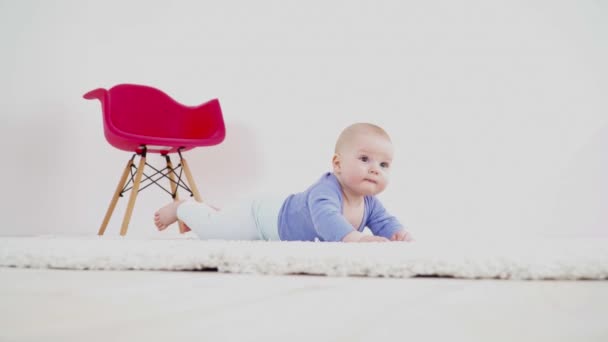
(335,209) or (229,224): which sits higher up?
(335,209)

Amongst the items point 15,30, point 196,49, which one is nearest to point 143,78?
point 196,49

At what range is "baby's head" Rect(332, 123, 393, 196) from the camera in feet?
4.11

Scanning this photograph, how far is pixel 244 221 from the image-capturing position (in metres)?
1.42

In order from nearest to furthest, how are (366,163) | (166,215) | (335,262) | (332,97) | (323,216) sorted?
1. (335,262)
2. (323,216)
3. (366,163)
4. (166,215)
5. (332,97)

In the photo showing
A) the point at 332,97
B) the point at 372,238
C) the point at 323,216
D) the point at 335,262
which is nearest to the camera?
the point at 335,262

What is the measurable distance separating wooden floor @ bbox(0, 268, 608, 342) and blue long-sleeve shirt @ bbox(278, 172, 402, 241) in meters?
A: 0.62

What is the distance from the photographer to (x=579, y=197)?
263 cm

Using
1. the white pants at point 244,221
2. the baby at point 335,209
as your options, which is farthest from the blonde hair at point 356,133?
the white pants at point 244,221

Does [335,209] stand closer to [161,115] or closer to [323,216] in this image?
[323,216]

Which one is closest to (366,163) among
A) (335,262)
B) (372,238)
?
(372,238)

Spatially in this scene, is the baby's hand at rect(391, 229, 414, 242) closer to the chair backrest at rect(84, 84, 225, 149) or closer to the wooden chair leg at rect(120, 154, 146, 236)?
the chair backrest at rect(84, 84, 225, 149)

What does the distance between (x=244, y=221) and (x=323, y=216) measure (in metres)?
0.37

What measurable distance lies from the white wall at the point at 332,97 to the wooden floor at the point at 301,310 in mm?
2260

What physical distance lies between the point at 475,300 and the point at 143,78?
2.90 m
